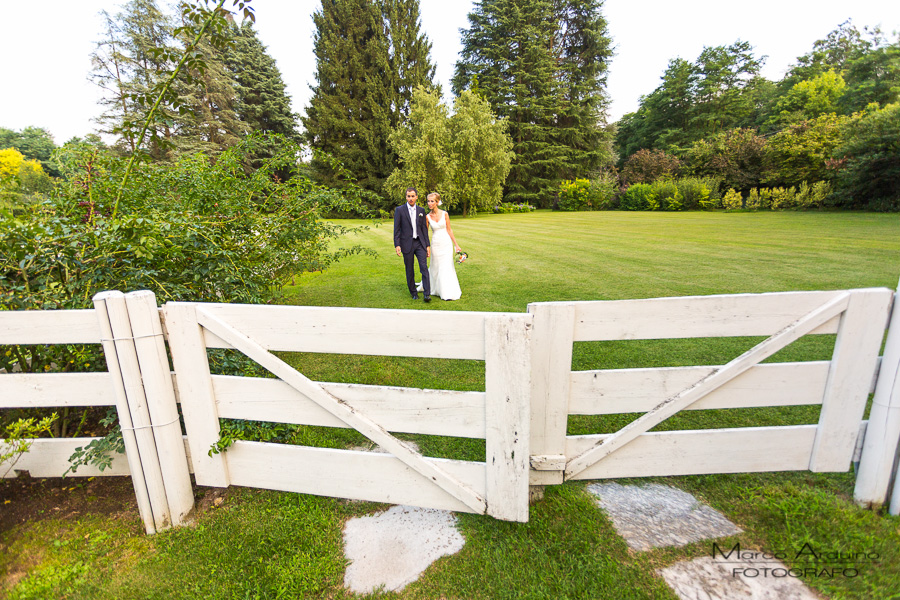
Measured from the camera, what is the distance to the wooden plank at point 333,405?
1907 millimetres

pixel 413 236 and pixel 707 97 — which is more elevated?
pixel 707 97

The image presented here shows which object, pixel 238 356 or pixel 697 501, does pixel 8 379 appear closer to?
pixel 238 356

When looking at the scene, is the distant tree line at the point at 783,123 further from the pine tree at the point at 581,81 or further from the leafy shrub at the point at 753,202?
the pine tree at the point at 581,81

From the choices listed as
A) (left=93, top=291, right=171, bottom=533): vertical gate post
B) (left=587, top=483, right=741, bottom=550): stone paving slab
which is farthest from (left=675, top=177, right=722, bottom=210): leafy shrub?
(left=93, top=291, right=171, bottom=533): vertical gate post

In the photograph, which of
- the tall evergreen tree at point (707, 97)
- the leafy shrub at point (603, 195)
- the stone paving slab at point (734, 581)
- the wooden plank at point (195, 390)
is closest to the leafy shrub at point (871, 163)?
the leafy shrub at point (603, 195)

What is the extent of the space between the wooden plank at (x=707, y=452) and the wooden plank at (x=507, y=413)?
37cm

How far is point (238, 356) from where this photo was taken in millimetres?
2889

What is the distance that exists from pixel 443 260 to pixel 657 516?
207 inches

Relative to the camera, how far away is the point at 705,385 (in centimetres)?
194

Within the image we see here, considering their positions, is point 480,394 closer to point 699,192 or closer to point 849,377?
point 849,377

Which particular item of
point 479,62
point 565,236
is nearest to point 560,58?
point 479,62

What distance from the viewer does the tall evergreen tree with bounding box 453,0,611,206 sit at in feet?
121

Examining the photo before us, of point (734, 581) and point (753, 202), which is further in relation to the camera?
point (753, 202)

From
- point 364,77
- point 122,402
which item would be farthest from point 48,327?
point 364,77
